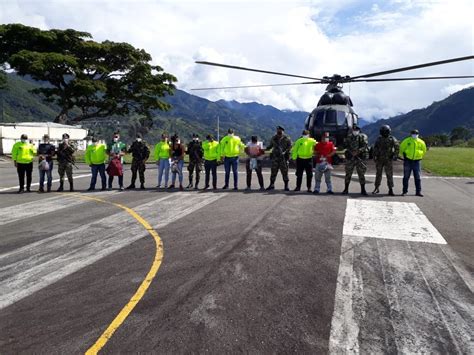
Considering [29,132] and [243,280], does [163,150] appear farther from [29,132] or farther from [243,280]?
[29,132]

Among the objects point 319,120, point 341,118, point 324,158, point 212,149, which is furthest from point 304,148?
point 341,118

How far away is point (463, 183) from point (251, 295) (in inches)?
591

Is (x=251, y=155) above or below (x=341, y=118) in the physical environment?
below

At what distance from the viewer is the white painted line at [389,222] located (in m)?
7.04

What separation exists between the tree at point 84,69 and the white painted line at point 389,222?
38.6m

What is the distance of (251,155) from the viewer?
12938 mm

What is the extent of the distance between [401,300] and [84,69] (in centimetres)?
4498

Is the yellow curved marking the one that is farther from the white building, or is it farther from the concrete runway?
the white building

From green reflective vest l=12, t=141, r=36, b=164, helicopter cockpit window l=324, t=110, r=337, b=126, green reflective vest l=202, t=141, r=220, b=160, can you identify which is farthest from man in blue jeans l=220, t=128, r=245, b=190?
helicopter cockpit window l=324, t=110, r=337, b=126

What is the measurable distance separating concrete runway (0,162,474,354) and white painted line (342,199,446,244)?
6cm

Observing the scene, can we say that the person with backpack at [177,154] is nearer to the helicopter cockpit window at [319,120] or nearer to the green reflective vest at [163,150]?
the green reflective vest at [163,150]

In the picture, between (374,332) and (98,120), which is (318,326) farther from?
(98,120)

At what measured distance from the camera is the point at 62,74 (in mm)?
40750

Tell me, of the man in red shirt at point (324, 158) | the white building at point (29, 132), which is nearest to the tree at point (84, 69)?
the white building at point (29, 132)
